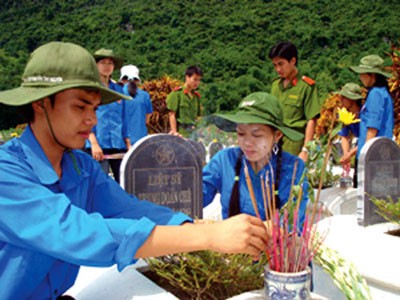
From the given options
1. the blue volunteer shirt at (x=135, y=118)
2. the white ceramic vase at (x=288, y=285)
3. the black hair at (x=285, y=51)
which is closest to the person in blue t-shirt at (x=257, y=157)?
the white ceramic vase at (x=288, y=285)

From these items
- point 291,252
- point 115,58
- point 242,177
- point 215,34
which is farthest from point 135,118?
point 215,34

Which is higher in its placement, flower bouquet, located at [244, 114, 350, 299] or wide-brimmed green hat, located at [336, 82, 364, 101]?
wide-brimmed green hat, located at [336, 82, 364, 101]

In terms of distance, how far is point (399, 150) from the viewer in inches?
174

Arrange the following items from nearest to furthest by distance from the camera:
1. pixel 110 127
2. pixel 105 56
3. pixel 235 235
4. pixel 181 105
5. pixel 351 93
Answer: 1. pixel 235 235
2. pixel 105 56
3. pixel 110 127
4. pixel 351 93
5. pixel 181 105

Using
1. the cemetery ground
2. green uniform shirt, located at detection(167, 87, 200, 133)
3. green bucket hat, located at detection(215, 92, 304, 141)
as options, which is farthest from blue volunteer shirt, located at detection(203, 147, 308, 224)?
green uniform shirt, located at detection(167, 87, 200, 133)

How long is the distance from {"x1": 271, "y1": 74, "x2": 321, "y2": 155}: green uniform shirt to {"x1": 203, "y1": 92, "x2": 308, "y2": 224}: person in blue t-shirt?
1915 millimetres

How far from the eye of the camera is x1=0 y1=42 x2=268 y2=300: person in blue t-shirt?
122cm

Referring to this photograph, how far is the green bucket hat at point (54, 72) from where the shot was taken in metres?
1.39

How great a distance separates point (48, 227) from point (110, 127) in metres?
3.43

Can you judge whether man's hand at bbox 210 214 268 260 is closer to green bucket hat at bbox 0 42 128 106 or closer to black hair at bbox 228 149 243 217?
green bucket hat at bbox 0 42 128 106

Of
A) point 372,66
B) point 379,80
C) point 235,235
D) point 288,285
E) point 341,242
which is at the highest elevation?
point 372,66

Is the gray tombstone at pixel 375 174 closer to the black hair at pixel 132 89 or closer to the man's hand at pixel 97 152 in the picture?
the man's hand at pixel 97 152

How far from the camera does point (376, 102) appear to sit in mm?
4605

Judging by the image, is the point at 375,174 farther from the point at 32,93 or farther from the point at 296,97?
the point at 32,93
